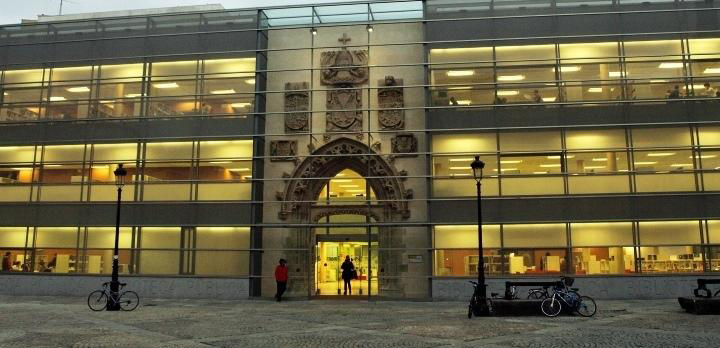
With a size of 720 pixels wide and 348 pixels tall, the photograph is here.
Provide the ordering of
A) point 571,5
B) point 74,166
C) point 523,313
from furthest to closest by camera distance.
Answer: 1. point 74,166
2. point 571,5
3. point 523,313

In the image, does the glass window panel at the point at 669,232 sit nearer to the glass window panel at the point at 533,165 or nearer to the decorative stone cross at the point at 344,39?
the glass window panel at the point at 533,165

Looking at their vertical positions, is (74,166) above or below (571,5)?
below

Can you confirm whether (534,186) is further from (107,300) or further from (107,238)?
(107,238)

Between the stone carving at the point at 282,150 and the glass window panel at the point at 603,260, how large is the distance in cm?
1214

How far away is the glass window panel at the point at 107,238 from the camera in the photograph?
25328 mm

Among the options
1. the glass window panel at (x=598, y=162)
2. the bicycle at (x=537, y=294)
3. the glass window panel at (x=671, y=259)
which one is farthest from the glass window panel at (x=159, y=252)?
the glass window panel at (x=671, y=259)

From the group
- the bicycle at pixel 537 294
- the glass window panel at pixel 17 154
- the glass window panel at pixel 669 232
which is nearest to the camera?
the bicycle at pixel 537 294

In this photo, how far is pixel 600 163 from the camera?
23328mm

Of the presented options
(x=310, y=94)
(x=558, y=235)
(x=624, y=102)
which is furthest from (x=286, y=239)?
(x=624, y=102)

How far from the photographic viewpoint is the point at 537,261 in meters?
23.0

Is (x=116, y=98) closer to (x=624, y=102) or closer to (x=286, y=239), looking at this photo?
(x=286, y=239)

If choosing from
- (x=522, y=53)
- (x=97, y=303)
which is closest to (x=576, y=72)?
(x=522, y=53)

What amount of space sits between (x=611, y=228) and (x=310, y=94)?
13.4 m

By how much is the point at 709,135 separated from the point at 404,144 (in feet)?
39.0
